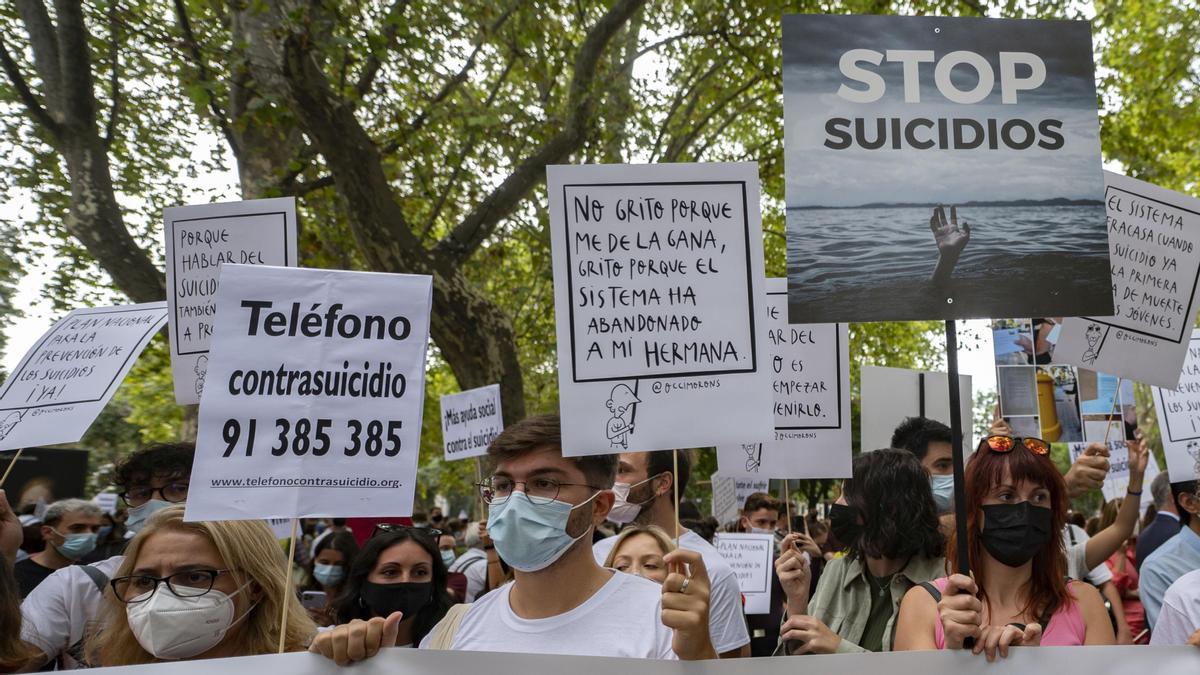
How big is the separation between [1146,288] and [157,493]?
159 inches

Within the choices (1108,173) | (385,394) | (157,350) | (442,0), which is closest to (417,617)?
(385,394)

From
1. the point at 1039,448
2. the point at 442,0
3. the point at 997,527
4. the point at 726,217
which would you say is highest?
the point at 442,0

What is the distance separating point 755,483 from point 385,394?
7248 mm

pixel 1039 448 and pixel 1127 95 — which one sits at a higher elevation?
pixel 1127 95

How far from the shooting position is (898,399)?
682 cm

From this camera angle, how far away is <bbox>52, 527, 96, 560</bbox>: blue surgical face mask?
5.79 meters

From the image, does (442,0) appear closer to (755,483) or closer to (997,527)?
(755,483)

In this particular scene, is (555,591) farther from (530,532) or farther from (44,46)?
(44,46)

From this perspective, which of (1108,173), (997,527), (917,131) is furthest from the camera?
(1108,173)

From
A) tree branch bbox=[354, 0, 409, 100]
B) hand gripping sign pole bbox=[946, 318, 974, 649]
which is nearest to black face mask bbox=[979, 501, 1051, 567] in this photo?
hand gripping sign pole bbox=[946, 318, 974, 649]

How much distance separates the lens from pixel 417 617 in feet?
14.8

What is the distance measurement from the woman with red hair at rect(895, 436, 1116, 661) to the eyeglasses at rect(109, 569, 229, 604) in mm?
1896

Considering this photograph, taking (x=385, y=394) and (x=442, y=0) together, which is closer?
(x=385, y=394)

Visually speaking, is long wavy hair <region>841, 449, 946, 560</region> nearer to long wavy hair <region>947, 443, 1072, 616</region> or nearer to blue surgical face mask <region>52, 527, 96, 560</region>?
long wavy hair <region>947, 443, 1072, 616</region>
